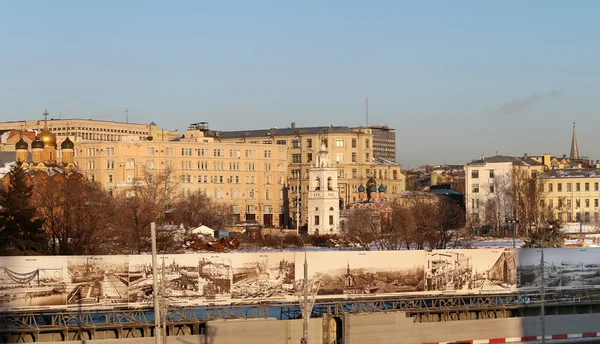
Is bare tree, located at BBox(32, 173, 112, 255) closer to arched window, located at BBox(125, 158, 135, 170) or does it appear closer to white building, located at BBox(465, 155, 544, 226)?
arched window, located at BBox(125, 158, 135, 170)

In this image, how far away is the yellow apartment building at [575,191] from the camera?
14738 centimetres

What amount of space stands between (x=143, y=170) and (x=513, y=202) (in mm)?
39735

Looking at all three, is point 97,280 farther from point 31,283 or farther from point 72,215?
point 72,215

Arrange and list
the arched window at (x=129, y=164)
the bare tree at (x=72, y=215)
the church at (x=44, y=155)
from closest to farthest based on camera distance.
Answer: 1. the bare tree at (x=72, y=215)
2. the church at (x=44, y=155)
3. the arched window at (x=129, y=164)

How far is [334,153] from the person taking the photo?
559 feet

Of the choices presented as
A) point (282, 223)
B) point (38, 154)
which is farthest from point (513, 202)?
point (38, 154)

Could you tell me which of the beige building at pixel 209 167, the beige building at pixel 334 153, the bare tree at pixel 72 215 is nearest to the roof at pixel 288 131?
the beige building at pixel 334 153

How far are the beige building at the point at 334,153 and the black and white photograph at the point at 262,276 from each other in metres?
113

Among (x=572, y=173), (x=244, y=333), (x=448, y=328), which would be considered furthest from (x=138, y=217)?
(x=572, y=173)

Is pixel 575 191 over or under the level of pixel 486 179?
under

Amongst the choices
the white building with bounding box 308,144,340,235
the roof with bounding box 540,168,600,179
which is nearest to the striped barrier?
the white building with bounding box 308,144,340,235

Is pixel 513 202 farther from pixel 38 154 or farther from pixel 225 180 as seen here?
pixel 38 154

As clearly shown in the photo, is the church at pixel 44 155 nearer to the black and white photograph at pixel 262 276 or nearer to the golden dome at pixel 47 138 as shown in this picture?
the golden dome at pixel 47 138

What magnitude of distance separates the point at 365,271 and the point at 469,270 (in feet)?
16.6
